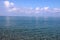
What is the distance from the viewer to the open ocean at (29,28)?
231cm

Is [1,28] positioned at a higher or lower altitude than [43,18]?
lower

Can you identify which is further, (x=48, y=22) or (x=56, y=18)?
(x=48, y=22)

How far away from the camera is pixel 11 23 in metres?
2.47

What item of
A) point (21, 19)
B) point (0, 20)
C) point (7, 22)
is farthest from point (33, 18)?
point (0, 20)

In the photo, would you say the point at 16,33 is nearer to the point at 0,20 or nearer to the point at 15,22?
the point at 15,22

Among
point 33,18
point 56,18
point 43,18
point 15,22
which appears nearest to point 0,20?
point 15,22

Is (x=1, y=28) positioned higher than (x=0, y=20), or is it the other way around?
(x=0, y=20)

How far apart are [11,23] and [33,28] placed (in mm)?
A: 544

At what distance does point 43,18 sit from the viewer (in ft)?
7.47

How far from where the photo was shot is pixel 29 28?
245 cm

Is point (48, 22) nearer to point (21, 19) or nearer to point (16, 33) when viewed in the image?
point (21, 19)

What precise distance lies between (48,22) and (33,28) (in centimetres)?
38

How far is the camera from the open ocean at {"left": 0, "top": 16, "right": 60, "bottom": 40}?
2.31m

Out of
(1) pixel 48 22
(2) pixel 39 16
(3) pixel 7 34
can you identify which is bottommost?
(3) pixel 7 34
